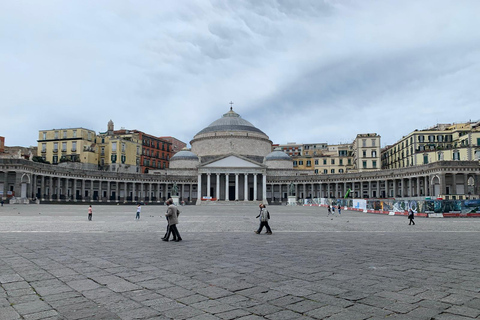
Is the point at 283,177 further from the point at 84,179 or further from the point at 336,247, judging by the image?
the point at 336,247

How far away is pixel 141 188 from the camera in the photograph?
84.1 metres

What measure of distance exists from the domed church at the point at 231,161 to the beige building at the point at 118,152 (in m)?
9.31


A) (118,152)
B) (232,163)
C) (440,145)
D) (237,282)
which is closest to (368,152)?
(440,145)

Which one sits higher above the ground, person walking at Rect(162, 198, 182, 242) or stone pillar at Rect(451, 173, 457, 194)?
stone pillar at Rect(451, 173, 457, 194)

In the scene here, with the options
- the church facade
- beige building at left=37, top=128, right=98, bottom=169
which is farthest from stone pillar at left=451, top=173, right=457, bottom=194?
beige building at left=37, top=128, right=98, bottom=169

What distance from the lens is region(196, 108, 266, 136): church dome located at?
96594 millimetres

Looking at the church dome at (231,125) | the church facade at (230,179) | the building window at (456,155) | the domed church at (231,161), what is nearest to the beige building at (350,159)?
the church facade at (230,179)

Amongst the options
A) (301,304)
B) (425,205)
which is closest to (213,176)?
(425,205)

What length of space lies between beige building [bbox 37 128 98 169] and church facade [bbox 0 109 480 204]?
621 centimetres

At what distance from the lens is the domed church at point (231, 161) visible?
82625mm

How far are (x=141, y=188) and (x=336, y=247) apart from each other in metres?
75.8

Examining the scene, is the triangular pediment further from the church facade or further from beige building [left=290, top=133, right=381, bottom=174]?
beige building [left=290, top=133, right=381, bottom=174]

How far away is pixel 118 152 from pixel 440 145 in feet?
211

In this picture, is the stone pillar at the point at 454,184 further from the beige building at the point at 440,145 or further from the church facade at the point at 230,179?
the beige building at the point at 440,145
